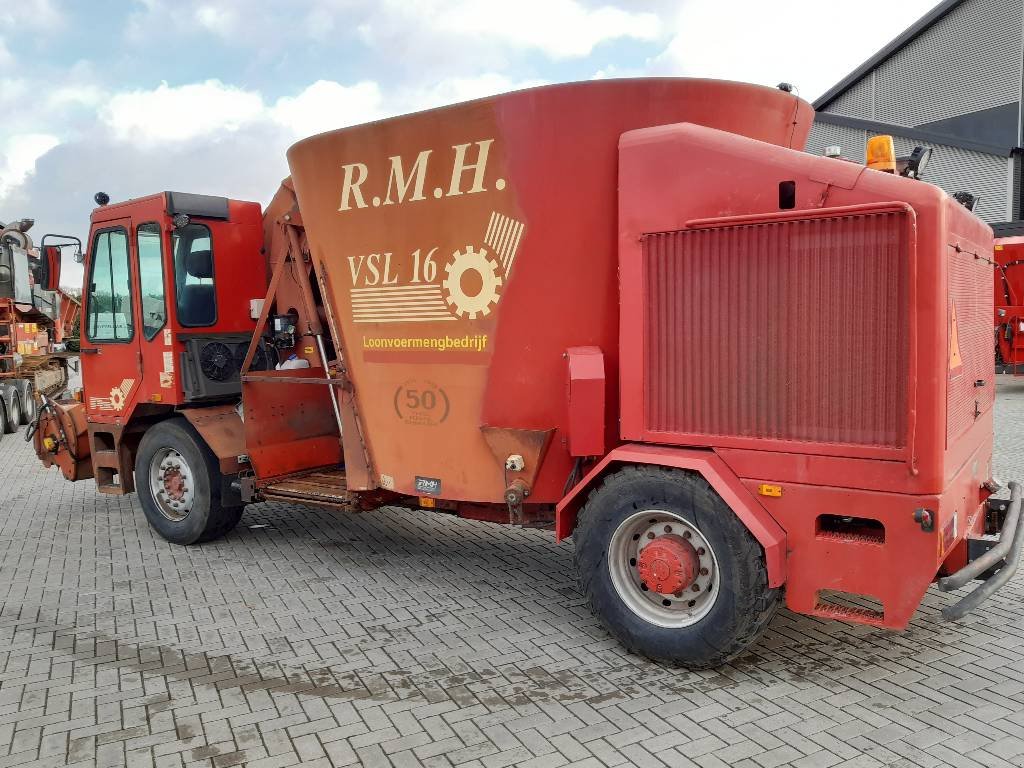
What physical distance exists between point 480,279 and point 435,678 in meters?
2.24

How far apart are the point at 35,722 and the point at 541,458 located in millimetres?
2845

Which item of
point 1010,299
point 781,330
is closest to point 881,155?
point 781,330

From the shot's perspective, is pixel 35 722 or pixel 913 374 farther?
pixel 35 722

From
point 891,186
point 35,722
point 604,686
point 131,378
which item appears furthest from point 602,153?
point 131,378

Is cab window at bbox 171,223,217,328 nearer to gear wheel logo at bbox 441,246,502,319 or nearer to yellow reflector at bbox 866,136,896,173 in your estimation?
gear wheel logo at bbox 441,246,502,319

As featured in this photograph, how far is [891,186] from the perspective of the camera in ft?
11.5

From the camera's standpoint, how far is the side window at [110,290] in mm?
6766

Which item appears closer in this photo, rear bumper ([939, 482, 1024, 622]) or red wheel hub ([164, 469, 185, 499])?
rear bumper ([939, 482, 1024, 622])

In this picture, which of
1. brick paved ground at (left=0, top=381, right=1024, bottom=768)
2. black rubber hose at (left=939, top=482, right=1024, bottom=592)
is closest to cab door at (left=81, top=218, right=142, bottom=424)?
brick paved ground at (left=0, top=381, right=1024, bottom=768)

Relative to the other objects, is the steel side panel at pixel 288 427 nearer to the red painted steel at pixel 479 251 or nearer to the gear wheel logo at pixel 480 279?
the red painted steel at pixel 479 251

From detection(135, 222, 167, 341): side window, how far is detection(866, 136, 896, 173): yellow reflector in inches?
A: 209

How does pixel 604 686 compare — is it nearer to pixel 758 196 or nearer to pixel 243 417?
pixel 758 196

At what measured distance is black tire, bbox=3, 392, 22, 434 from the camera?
14148 millimetres

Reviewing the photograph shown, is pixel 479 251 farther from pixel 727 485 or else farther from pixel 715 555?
pixel 715 555
